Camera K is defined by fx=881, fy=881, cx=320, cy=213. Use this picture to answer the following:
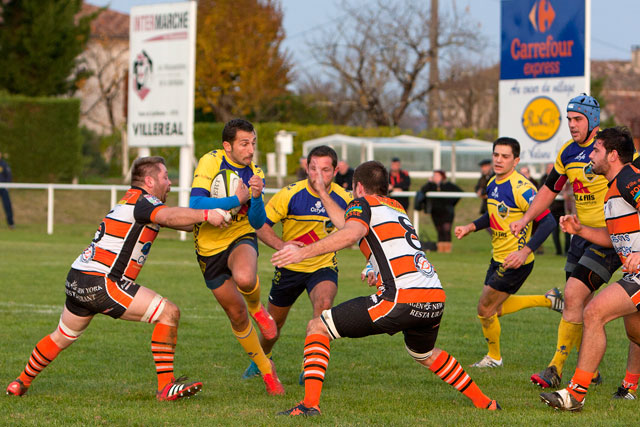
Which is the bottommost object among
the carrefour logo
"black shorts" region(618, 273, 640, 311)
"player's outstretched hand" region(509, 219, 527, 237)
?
"black shorts" region(618, 273, 640, 311)

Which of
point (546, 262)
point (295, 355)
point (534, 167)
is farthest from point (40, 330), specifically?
point (534, 167)

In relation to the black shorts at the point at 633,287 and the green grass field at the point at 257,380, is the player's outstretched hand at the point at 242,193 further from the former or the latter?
the black shorts at the point at 633,287

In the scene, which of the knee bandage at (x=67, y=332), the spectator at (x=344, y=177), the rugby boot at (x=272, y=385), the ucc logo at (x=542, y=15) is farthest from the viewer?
the ucc logo at (x=542, y=15)

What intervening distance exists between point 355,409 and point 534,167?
34.2 metres

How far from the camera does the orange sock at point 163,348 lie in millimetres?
6445

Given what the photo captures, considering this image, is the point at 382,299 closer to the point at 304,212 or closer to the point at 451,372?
the point at 451,372

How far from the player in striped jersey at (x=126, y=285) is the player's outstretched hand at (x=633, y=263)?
285cm

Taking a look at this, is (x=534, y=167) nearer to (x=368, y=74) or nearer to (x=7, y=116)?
(x=368, y=74)

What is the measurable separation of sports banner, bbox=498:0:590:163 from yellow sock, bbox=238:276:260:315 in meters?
13.6

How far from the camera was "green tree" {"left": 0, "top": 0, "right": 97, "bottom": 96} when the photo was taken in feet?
115

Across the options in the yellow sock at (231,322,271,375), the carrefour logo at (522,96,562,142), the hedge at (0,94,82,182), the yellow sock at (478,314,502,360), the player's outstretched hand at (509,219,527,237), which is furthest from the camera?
the hedge at (0,94,82,182)

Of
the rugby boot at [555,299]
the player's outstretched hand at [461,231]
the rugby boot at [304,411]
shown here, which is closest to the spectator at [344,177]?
the rugby boot at [555,299]

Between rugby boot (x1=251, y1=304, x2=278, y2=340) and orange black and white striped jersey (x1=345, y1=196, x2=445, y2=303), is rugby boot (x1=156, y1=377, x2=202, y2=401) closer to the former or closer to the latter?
rugby boot (x1=251, y1=304, x2=278, y2=340)

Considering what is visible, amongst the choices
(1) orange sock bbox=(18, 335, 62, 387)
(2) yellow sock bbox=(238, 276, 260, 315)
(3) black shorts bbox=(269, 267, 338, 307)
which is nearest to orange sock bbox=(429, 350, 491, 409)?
(3) black shorts bbox=(269, 267, 338, 307)
